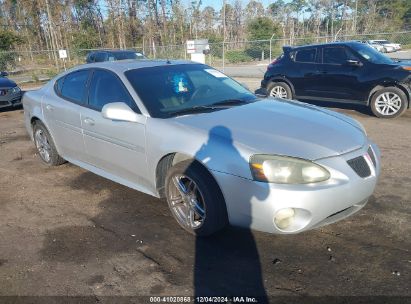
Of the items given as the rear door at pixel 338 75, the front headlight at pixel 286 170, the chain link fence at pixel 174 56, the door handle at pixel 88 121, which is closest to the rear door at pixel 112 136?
the door handle at pixel 88 121

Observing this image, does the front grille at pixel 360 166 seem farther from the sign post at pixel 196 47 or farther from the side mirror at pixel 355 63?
the sign post at pixel 196 47

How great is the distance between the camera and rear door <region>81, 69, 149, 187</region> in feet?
12.7

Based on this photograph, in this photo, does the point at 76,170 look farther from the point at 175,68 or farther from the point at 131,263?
the point at 131,263

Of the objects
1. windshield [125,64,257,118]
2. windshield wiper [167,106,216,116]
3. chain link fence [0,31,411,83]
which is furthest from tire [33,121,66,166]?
chain link fence [0,31,411,83]

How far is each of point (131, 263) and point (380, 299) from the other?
1.86 metres

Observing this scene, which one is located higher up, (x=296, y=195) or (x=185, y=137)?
(x=185, y=137)

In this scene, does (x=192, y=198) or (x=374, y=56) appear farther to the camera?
(x=374, y=56)

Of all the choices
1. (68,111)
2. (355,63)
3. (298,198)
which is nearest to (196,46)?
(355,63)

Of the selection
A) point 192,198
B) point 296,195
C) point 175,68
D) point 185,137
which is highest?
point 175,68

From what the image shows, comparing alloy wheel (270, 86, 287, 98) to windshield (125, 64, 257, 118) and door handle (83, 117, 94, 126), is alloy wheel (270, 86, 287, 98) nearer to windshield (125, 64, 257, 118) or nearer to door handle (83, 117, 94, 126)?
windshield (125, 64, 257, 118)

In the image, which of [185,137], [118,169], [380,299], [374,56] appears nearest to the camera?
[380,299]

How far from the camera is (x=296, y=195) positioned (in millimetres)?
2910

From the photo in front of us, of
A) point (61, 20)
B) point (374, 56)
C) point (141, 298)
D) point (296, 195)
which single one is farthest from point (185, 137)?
point (61, 20)

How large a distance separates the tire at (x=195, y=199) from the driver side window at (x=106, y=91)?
34.3 inches
